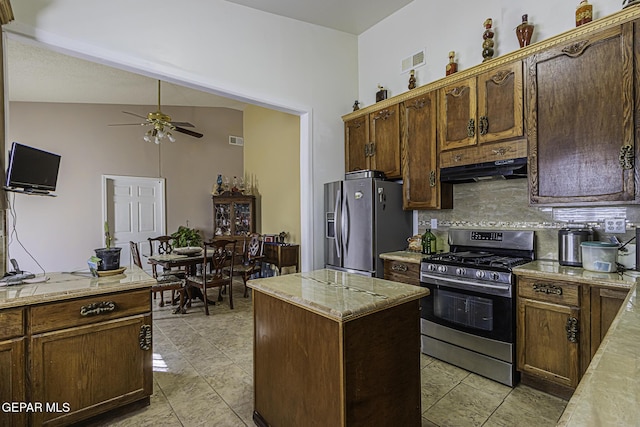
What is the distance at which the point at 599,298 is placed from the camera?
207 centimetres

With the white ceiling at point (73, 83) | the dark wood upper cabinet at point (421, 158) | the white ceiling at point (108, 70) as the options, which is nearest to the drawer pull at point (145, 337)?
the white ceiling at point (108, 70)

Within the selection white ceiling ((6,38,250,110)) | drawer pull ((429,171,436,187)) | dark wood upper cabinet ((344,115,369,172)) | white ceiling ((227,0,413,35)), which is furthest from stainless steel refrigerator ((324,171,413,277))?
white ceiling ((6,38,250,110))

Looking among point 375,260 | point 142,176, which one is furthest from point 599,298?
point 142,176

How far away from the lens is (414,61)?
3695 millimetres

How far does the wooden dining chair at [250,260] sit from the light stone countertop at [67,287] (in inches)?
106

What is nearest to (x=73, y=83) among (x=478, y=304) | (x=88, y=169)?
(x=88, y=169)

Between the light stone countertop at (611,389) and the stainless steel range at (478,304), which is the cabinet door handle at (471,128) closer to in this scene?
the stainless steel range at (478,304)

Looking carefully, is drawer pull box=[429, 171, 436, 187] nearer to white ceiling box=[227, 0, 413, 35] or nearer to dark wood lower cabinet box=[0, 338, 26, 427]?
white ceiling box=[227, 0, 413, 35]

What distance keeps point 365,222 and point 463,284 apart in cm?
113

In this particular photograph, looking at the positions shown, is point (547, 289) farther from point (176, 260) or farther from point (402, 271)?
point (176, 260)

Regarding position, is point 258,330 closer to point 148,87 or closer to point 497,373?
point 497,373

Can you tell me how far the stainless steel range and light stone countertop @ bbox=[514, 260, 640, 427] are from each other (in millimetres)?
1206

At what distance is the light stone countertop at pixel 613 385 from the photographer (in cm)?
63

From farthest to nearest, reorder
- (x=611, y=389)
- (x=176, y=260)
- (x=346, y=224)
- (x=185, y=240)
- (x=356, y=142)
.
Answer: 1. (x=185, y=240)
2. (x=176, y=260)
3. (x=356, y=142)
4. (x=346, y=224)
5. (x=611, y=389)
